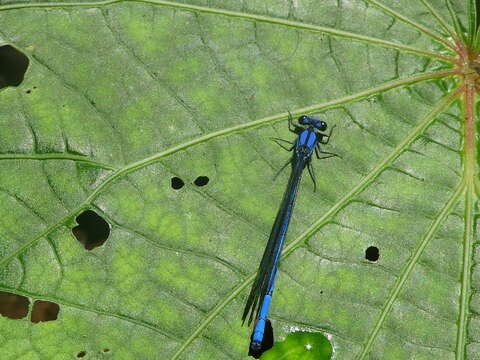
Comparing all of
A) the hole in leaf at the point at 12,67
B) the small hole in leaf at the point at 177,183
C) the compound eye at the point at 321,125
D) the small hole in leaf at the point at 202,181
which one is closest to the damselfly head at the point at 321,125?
the compound eye at the point at 321,125

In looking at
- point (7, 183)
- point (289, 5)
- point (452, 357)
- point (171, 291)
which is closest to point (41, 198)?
point (7, 183)

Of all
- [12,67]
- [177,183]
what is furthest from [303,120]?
[12,67]

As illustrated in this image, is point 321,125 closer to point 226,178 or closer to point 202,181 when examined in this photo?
point 226,178

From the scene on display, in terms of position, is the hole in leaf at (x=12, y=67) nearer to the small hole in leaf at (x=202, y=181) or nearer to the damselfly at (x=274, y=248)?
the small hole in leaf at (x=202, y=181)

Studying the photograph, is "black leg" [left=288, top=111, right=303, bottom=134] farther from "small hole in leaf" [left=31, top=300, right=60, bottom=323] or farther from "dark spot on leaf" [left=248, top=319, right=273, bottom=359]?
→ "small hole in leaf" [left=31, top=300, right=60, bottom=323]

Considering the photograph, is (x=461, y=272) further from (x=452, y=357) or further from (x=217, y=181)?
(x=217, y=181)

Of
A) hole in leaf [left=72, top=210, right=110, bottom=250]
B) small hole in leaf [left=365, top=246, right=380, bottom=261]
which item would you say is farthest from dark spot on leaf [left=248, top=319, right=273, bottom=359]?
hole in leaf [left=72, top=210, right=110, bottom=250]
